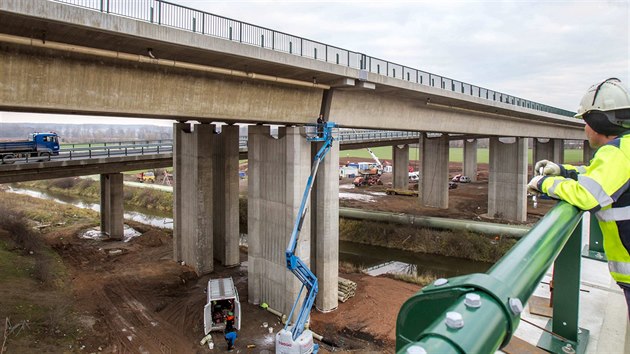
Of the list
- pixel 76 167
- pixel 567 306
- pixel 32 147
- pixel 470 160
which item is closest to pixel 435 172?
pixel 470 160

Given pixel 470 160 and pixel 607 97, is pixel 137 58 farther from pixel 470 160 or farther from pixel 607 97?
pixel 470 160

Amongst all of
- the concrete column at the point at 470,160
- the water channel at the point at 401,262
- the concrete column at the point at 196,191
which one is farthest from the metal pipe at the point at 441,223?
the concrete column at the point at 470,160

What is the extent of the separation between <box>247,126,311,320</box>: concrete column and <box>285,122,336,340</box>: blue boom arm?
372mm

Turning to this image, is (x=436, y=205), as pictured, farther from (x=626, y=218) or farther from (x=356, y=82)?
(x=626, y=218)

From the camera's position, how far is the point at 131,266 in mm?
25516

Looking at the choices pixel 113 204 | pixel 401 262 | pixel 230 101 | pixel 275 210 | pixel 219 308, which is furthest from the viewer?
pixel 113 204

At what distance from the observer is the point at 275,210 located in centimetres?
1814

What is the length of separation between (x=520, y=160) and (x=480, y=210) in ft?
23.2

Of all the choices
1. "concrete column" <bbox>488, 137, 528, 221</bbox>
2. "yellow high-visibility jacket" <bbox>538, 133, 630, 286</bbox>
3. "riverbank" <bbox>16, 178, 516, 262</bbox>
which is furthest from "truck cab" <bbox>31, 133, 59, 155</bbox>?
"concrete column" <bbox>488, 137, 528, 221</bbox>

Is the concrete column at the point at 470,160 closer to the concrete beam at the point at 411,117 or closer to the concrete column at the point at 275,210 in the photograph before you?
the concrete beam at the point at 411,117

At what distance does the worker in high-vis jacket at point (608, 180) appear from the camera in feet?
7.68

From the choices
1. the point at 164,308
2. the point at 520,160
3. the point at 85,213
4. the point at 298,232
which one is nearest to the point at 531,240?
the point at 298,232

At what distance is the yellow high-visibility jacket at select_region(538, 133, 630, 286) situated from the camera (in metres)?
2.34

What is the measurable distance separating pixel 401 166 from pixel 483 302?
196 feet
